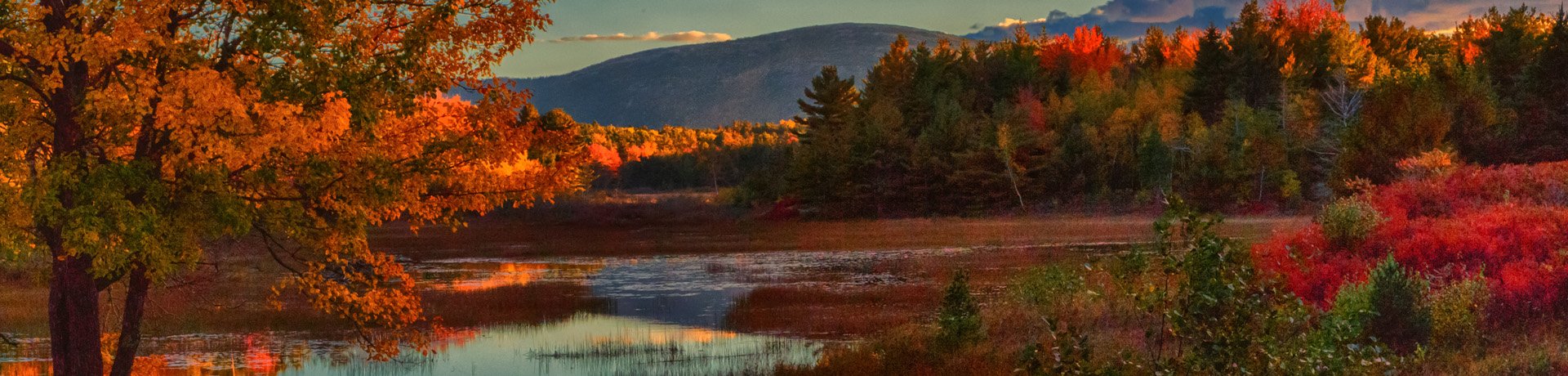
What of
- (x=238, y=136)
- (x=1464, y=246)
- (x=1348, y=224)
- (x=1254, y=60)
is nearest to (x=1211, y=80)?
(x=1254, y=60)

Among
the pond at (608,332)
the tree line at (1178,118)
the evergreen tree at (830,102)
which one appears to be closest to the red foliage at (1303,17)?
the tree line at (1178,118)

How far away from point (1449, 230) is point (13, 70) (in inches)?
866

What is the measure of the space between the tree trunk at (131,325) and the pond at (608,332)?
4.28m

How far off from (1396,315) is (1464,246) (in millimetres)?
5527

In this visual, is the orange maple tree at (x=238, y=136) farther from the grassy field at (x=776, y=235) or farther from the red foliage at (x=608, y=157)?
the red foliage at (x=608, y=157)

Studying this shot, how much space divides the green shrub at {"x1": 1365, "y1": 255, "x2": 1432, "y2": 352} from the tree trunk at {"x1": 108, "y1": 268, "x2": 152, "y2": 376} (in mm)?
15779

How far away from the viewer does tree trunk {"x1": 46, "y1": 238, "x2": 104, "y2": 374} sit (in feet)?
50.7

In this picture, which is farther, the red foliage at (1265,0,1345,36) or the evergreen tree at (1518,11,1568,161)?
the red foliage at (1265,0,1345,36)

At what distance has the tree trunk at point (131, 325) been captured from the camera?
1570 cm

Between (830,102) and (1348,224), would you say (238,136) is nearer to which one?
(1348,224)

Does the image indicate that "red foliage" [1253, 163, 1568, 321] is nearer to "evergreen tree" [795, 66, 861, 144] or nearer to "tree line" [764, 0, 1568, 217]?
"tree line" [764, 0, 1568, 217]

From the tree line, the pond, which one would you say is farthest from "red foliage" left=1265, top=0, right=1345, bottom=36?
the pond

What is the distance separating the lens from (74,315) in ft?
50.7

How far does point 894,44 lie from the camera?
405ft
